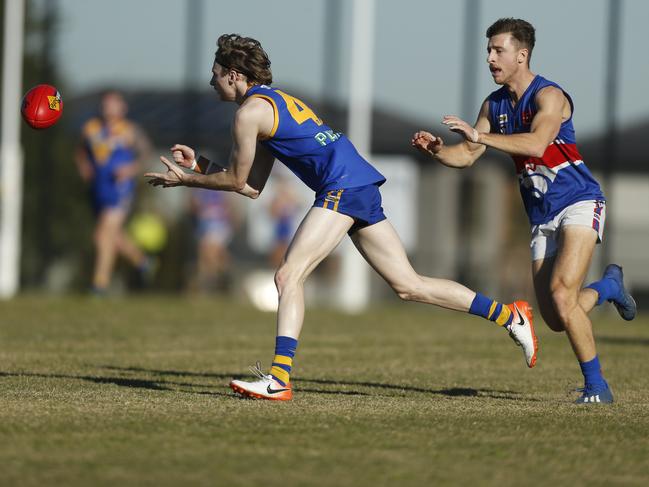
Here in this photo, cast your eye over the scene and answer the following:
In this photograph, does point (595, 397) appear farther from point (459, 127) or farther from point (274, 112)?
point (274, 112)

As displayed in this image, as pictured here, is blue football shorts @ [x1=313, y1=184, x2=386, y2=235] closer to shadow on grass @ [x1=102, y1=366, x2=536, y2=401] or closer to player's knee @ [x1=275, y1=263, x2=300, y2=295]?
player's knee @ [x1=275, y1=263, x2=300, y2=295]

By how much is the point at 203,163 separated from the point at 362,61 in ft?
41.2

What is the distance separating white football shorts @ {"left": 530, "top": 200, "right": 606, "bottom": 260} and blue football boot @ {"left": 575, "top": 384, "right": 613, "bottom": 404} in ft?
2.76

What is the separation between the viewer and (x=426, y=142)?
7.70 m

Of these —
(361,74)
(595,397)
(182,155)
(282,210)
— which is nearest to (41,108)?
(182,155)

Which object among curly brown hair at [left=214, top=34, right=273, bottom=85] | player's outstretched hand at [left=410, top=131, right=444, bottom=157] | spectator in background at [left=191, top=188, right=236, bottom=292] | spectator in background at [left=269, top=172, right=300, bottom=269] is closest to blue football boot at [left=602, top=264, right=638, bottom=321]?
player's outstretched hand at [left=410, top=131, right=444, bottom=157]

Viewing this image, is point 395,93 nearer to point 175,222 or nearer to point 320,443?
point 175,222

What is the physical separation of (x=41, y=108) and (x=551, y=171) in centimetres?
372

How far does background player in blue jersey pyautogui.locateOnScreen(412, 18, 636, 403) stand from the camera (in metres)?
7.52

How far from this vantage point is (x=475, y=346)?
39.7ft

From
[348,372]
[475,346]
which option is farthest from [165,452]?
[475,346]

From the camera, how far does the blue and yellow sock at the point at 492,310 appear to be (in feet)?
26.2

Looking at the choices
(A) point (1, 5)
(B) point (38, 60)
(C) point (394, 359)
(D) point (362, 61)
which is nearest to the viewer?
(C) point (394, 359)

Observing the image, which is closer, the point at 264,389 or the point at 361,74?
the point at 264,389
